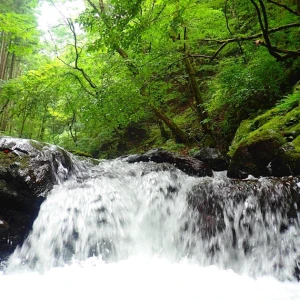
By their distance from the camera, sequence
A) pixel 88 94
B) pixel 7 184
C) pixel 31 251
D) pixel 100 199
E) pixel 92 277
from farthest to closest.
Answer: pixel 88 94, pixel 100 199, pixel 7 184, pixel 31 251, pixel 92 277

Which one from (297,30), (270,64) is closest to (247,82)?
(270,64)

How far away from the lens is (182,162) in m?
6.37

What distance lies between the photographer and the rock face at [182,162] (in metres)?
6.02

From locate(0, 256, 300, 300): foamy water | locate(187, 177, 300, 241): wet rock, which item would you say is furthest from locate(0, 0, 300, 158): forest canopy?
locate(0, 256, 300, 300): foamy water

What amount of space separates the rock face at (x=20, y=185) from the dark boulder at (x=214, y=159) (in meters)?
3.51

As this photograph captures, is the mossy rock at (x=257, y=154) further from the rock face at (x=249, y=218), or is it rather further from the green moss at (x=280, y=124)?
the rock face at (x=249, y=218)

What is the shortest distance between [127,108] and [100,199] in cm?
345

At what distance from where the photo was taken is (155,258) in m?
4.00

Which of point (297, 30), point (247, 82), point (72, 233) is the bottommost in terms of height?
point (72, 233)

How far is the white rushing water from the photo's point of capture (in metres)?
3.05

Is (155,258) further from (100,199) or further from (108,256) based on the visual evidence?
(100,199)

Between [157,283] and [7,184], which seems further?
[7,184]

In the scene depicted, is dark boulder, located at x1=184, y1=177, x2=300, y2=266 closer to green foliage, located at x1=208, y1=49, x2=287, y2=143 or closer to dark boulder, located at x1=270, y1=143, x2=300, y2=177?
dark boulder, located at x1=270, y1=143, x2=300, y2=177

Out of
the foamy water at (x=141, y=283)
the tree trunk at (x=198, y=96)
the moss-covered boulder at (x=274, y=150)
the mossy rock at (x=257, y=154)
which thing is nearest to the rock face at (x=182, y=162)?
the moss-covered boulder at (x=274, y=150)
